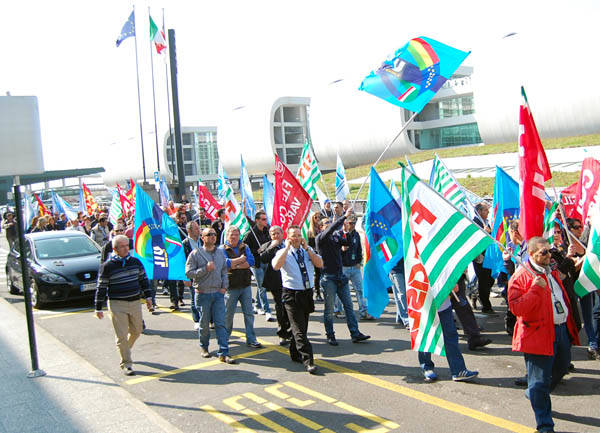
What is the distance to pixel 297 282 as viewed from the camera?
7117 millimetres

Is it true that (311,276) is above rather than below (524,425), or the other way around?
above

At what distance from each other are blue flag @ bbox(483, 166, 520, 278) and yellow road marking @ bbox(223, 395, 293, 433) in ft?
15.7

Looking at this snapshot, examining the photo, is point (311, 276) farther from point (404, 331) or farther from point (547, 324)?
point (547, 324)

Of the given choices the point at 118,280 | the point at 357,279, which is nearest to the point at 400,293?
the point at 357,279

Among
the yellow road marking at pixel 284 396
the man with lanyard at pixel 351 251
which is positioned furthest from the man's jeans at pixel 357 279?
the yellow road marking at pixel 284 396

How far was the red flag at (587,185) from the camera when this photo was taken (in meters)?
7.90

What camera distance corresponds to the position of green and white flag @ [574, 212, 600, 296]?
19.4ft

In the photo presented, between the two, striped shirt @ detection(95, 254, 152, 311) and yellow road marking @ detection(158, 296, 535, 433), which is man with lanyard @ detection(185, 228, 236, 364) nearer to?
striped shirt @ detection(95, 254, 152, 311)

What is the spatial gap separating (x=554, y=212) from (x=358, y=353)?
3.56m

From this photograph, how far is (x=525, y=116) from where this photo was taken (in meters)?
5.98

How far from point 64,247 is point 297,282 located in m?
7.56

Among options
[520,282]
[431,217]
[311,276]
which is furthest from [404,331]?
[520,282]

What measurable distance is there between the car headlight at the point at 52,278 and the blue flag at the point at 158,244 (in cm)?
291

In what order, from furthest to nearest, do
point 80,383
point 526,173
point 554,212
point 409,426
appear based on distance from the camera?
point 554,212 → point 80,383 → point 526,173 → point 409,426
